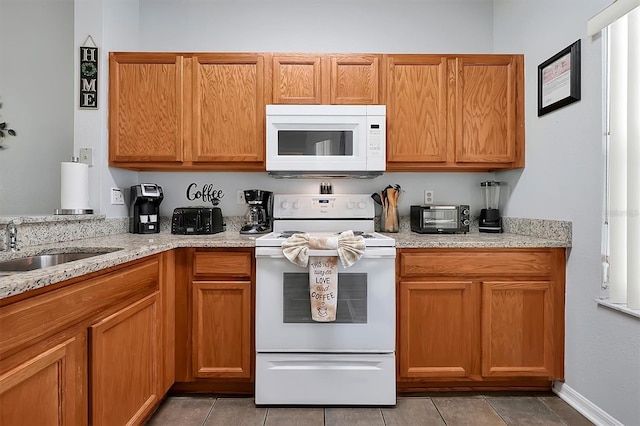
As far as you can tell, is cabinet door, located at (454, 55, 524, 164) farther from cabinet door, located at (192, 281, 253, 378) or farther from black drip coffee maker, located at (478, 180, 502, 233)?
cabinet door, located at (192, 281, 253, 378)

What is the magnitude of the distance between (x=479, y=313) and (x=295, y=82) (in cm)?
177

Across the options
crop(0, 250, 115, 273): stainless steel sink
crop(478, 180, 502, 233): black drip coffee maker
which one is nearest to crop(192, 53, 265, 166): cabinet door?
crop(0, 250, 115, 273): stainless steel sink

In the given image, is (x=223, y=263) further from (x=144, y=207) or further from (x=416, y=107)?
(x=416, y=107)

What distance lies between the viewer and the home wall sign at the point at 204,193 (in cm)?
269

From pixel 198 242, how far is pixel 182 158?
0.66 m

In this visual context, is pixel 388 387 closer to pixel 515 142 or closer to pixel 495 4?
pixel 515 142

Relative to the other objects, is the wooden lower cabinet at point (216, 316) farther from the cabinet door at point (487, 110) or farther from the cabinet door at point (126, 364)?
the cabinet door at point (487, 110)

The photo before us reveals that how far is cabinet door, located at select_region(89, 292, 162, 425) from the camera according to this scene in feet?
4.34

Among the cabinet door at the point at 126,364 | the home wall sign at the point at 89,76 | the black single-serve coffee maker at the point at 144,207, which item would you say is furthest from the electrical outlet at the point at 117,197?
the cabinet door at the point at 126,364

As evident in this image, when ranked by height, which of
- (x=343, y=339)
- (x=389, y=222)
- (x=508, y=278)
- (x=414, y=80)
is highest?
(x=414, y=80)

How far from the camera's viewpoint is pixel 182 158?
2.38 meters

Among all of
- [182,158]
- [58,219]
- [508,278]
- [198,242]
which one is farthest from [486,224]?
[58,219]

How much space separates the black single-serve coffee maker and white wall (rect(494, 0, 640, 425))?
8.00ft

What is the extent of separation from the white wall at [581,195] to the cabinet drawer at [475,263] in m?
0.17
